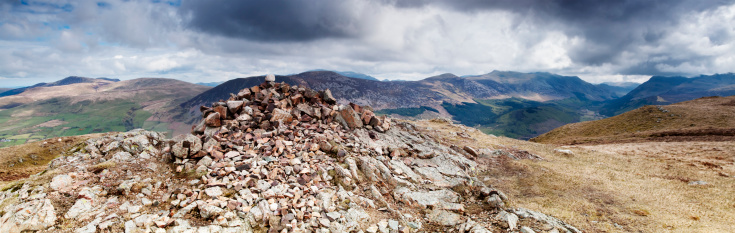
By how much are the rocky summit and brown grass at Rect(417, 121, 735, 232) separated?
5251 millimetres

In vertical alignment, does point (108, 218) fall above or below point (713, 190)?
above

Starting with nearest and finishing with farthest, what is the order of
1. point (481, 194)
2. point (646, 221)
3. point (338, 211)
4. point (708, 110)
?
point (338, 211) < point (646, 221) < point (481, 194) < point (708, 110)

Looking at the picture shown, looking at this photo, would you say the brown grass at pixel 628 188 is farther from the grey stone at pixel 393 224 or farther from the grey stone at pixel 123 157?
the grey stone at pixel 123 157

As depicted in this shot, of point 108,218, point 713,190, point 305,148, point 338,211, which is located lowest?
Answer: point 713,190

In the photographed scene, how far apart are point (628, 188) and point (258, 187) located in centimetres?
3577

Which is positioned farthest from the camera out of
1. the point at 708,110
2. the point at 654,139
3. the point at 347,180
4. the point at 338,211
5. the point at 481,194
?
the point at 708,110

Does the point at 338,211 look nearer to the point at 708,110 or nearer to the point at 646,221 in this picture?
the point at 646,221

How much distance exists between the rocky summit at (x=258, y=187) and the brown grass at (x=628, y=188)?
5.25 meters

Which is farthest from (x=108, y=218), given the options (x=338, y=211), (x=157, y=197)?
(x=338, y=211)

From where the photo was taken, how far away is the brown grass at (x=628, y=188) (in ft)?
65.1

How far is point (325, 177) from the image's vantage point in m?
20.6

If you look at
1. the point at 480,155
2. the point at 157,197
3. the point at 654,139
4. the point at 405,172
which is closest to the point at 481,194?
the point at 405,172

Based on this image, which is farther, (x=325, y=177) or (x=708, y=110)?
(x=708, y=110)

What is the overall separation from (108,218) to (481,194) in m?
25.1
